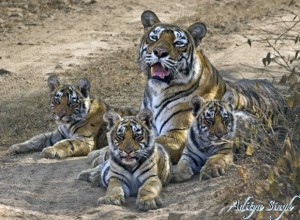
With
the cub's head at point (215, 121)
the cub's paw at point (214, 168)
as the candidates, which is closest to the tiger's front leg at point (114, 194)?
the cub's paw at point (214, 168)

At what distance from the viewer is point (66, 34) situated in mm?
15047

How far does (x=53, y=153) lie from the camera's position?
400 inches

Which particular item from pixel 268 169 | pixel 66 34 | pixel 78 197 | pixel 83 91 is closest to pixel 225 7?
pixel 66 34

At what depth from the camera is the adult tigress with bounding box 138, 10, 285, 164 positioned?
9793 millimetres

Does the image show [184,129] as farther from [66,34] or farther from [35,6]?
[35,6]

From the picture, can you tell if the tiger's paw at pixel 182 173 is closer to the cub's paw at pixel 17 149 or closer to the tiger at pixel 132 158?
the tiger at pixel 132 158

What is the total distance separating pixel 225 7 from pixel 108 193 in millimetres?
8134

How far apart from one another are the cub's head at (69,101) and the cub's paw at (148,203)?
8.83 feet

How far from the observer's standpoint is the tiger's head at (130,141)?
8.48 meters

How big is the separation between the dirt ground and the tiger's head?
37 cm

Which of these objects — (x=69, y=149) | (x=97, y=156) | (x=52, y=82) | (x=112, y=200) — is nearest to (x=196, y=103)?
(x=97, y=156)

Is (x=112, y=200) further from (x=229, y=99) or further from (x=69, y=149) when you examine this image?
(x=69, y=149)

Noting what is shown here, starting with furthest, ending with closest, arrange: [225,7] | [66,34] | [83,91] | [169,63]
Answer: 1. [225,7]
2. [66,34]
3. [83,91]
4. [169,63]
